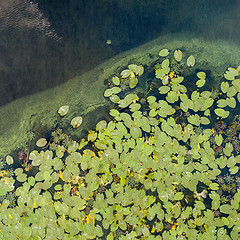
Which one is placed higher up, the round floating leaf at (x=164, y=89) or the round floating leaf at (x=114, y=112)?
the round floating leaf at (x=164, y=89)

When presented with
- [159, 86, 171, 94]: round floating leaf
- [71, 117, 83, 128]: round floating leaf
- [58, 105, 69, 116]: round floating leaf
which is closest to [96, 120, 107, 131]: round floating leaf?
[71, 117, 83, 128]: round floating leaf

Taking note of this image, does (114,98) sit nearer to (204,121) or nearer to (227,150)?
(204,121)

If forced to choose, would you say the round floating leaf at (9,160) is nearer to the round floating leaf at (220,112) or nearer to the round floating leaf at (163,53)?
the round floating leaf at (163,53)

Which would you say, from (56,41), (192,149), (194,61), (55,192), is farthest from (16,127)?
(194,61)

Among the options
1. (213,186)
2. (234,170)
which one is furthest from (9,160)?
(234,170)

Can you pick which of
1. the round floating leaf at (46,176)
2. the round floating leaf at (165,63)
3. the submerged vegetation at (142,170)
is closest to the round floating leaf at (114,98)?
the submerged vegetation at (142,170)

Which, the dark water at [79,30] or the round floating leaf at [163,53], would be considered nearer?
the dark water at [79,30]

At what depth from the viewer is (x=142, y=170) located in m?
1.38

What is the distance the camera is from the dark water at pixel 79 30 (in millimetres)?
1340

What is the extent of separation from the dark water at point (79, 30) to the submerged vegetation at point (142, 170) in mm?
210

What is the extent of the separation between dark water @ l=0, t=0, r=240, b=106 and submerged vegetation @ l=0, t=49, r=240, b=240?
0.69ft

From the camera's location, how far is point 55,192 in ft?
4.53

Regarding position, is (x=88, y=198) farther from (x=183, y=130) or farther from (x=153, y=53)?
(x=153, y=53)

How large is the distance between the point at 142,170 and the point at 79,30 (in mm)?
990
